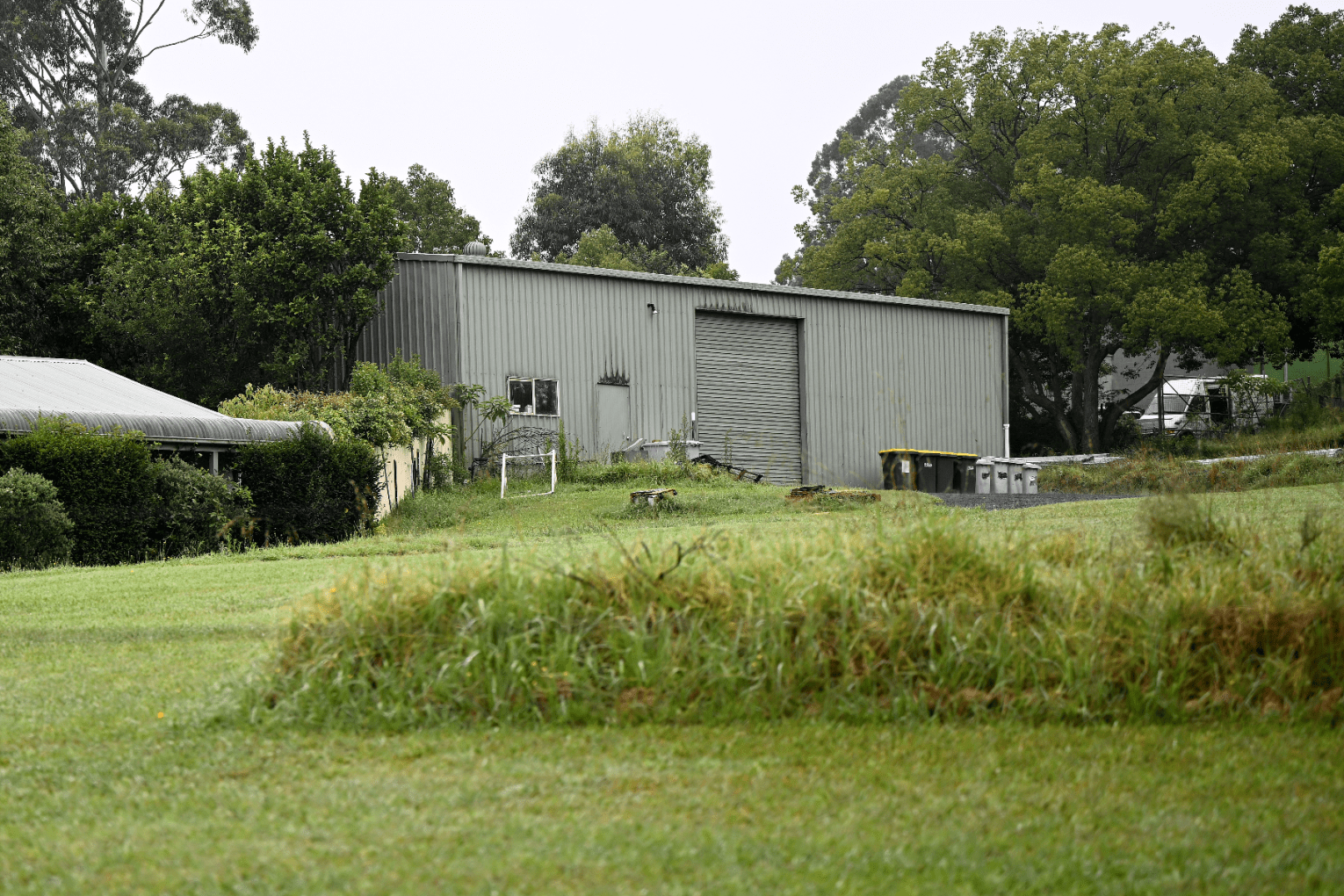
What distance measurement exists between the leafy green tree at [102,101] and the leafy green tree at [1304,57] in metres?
31.4

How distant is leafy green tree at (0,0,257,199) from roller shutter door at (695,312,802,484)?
23873 millimetres

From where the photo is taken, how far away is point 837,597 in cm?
545

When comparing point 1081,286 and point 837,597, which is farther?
point 1081,286

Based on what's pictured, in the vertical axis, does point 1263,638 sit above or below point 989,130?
below

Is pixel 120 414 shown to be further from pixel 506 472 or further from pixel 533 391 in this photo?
pixel 533 391

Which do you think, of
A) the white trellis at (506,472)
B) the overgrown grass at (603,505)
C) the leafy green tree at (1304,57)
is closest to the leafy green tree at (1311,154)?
the leafy green tree at (1304,57)

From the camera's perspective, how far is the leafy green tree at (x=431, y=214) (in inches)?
1624

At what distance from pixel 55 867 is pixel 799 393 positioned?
24503 mm

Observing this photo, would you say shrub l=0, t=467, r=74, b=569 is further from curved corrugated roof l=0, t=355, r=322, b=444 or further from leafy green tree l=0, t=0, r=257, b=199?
leafy green tree l=0, t=0, r=257, b=199

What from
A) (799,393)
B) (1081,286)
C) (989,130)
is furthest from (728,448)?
(989,130)

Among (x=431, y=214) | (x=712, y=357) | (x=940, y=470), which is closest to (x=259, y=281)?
(x=712, y=357)

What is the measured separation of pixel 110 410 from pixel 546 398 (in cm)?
977

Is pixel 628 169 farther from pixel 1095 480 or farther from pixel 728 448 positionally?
pixel 1095 480

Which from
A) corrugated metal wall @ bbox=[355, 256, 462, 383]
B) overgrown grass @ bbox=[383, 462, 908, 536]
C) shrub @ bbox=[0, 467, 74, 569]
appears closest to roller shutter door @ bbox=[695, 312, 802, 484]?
overgrown grass @ bbox=[383, 462, 908, 536]
